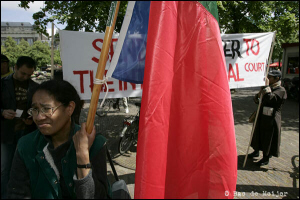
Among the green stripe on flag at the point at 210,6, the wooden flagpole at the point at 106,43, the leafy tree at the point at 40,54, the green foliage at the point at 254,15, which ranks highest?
the leafy tree at the point at 40,54

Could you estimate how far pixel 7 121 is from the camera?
280cm

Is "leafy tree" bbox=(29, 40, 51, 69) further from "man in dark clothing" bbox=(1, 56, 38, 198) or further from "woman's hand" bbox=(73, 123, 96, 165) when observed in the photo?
"woman's hand" bbox=(73, 123, 96, 165)

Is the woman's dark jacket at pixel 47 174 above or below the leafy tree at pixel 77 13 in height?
below

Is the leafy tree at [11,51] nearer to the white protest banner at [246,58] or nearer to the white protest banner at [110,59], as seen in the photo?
the white protest banner at [110,59]

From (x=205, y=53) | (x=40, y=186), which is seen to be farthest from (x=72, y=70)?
(x=205, y=53)

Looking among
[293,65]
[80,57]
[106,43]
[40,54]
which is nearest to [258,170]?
[80,57]

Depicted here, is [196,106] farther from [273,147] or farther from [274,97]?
[273,147]

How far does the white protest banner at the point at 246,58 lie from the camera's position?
13.7 feet

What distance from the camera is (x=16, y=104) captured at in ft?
9.61

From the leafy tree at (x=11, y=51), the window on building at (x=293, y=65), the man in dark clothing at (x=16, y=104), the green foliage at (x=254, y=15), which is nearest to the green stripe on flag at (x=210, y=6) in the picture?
the man in dark clothing at (x=16, y=104)

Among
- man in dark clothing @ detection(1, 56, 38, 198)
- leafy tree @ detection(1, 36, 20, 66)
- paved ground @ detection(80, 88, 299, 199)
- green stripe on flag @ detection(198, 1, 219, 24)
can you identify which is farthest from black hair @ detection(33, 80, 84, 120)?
leafy tree @ detection(1, 36, 20, 66)

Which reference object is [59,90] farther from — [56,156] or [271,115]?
[271,115]

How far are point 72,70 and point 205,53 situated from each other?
2.64 metres

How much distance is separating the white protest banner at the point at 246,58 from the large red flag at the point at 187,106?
121 inches
